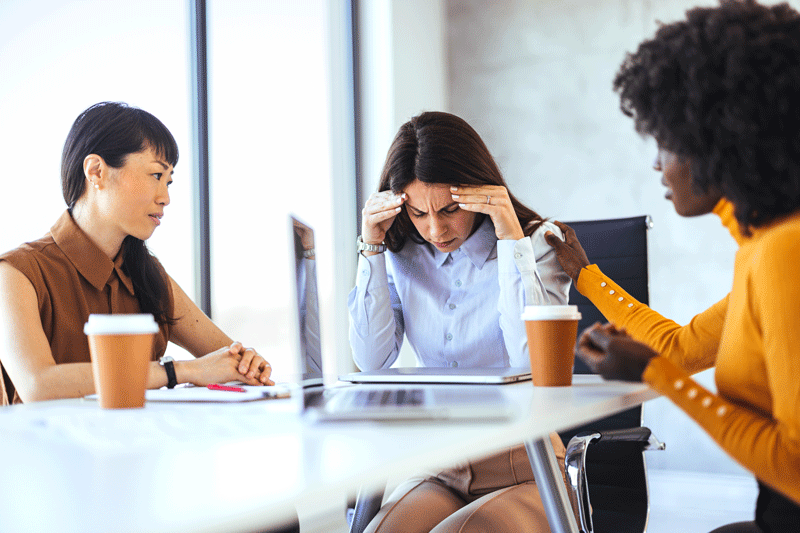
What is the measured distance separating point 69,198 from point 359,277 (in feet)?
2.36

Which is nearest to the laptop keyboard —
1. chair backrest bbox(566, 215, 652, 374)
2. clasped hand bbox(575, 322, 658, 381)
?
clasped hand bbox(575, 322, 658, 381)

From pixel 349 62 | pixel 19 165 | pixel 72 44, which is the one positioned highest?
pixel 349 62

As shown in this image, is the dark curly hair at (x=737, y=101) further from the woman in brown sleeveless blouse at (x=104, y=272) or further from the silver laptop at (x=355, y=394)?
the woman in brown sleeveless blouse at (x=104, y=272)

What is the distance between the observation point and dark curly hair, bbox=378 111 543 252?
1.63 m

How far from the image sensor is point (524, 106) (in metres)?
3.74

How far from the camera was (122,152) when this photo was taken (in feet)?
5.25

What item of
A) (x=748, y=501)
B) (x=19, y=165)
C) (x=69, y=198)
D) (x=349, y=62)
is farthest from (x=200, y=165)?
(x=748, y=501)

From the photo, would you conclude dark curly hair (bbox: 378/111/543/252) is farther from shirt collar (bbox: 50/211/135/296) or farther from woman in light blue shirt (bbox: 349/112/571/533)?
shirt collar (bbox: 50/211/135/296)

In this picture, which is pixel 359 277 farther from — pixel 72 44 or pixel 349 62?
pixel 349 62

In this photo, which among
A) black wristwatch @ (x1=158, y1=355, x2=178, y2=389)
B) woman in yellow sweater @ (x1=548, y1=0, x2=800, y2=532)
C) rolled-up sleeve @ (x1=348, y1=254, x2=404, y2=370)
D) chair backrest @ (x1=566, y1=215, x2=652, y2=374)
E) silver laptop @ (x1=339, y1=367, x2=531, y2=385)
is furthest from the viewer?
chair backrest @ (x1=566, y1=215, x2=652, y2=374)

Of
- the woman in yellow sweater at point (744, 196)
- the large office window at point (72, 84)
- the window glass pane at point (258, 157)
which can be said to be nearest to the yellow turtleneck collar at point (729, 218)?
the woman in yellow sweater at point (744, 196)

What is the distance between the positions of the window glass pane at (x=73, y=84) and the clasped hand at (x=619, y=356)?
5.51 ft

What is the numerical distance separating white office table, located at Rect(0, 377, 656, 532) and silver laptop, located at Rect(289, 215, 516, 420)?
1.0 inches

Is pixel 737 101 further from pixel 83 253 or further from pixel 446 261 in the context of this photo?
pixel 83 253
